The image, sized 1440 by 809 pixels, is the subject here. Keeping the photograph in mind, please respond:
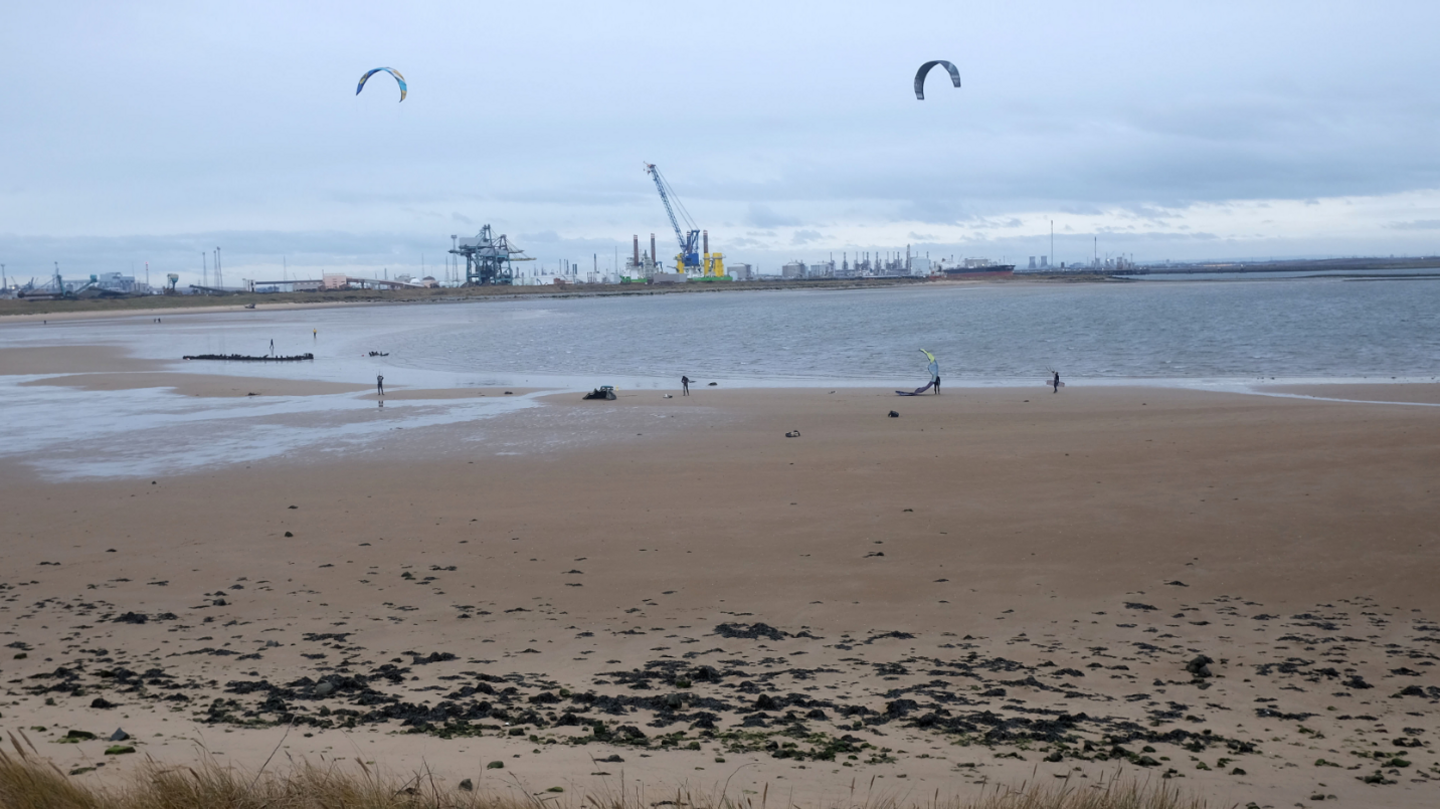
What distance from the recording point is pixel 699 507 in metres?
11.7

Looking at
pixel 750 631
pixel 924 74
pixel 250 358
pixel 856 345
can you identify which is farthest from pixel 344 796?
pixel 856 345

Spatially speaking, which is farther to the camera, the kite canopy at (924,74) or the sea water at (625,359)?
the kite canopy at (924,74)

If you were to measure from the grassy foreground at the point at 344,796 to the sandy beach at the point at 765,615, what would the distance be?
0.73 ft

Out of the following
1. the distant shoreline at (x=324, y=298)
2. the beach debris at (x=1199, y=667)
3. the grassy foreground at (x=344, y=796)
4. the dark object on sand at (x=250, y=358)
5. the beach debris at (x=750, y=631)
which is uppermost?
the distant shoreline at (x=324, y=298)

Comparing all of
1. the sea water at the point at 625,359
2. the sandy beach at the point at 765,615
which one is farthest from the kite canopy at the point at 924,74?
the sandy beach at the point at 765,615

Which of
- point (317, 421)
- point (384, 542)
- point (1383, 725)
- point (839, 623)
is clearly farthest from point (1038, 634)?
point (317, 421)

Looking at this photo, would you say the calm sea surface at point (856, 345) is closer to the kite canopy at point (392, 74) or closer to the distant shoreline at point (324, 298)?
the kite canopy at point (392, 74)

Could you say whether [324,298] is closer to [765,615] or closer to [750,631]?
[765,615]

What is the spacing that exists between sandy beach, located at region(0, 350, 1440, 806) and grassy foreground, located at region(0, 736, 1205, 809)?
224mm

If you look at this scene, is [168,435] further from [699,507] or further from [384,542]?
[699,507]

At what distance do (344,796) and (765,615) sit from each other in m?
4.34

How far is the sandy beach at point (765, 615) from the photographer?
16.4ft

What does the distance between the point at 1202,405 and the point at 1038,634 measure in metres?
15.2

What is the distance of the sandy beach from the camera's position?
5.00 m
